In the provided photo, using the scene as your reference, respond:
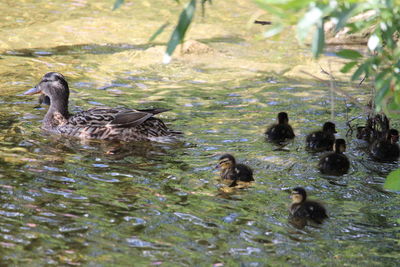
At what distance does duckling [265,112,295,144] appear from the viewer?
7656mm

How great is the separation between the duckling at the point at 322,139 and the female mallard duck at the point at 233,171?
125 cm

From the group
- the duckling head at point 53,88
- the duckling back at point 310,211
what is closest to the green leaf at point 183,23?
the duckling back at point 310,211

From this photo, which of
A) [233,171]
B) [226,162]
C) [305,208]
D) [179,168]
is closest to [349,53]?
[305,208]

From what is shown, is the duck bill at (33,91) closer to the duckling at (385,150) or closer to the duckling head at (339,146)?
the duckling head at (339,146)

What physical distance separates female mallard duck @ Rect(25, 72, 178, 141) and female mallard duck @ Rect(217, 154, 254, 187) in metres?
1.43

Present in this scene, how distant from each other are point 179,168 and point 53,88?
2.46m

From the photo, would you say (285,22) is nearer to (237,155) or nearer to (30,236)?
(30,236)

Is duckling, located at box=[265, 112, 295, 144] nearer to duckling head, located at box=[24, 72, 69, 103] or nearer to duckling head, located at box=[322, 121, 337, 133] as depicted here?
duckling head, located at box=[322, 121, 337, 133]

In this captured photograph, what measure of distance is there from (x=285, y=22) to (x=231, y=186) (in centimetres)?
324

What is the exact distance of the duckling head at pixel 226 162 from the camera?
21.5ft

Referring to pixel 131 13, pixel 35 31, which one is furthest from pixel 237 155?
pixel 131 13

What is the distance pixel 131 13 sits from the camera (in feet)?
47.0

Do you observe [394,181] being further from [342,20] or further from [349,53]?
[342,20]

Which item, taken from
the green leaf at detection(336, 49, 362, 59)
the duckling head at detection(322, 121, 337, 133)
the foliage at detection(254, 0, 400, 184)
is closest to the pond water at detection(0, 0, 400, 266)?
the duckling head at detection(322, 121, 337, 133)
